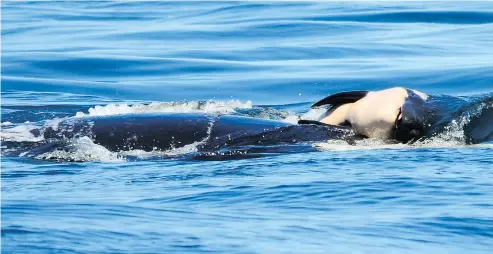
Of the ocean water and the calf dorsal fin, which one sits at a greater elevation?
the calf dorsal fin

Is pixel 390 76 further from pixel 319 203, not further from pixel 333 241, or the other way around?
pixel 333 241

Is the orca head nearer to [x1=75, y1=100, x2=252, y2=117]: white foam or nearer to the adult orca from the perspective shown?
the adult orca

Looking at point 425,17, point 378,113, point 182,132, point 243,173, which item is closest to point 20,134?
point 182,132

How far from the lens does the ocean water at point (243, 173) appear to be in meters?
5.86

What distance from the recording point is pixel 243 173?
7703mm

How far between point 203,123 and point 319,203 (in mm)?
2461

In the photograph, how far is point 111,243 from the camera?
5609 millimetres

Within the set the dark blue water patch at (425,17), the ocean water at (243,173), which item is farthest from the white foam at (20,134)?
the dark blue water patch at (425,17)

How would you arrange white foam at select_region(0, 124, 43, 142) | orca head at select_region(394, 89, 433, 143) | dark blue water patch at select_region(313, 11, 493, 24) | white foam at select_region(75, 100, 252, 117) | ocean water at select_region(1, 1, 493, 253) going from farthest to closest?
dark blue water patch at select_region(313, 11, 493, 24)
white foam at select_region(75, 100, 252, 117)
white foam at select_region(0, 124, 43, 142)
orca head at select_region(394, 89, 433, 143)
ocean water at select_region(1, 1, 493, 253)

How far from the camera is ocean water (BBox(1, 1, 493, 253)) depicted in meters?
5.86

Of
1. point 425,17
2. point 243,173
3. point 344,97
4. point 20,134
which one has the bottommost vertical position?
point 243,173

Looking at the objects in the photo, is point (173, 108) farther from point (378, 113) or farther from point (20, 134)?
point (378, 113)

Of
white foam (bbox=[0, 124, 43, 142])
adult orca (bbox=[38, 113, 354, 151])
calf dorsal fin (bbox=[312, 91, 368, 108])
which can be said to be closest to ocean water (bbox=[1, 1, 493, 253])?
white foam (bbox=[0, 124, 43, 142])

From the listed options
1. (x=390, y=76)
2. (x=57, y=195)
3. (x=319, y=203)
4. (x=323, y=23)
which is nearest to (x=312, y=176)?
(x=319, y=203)
